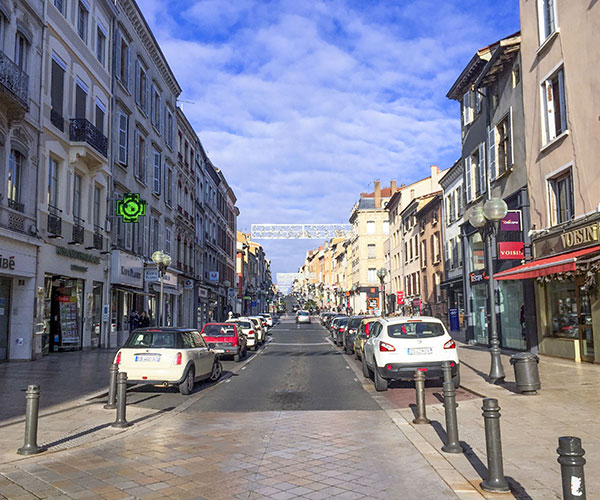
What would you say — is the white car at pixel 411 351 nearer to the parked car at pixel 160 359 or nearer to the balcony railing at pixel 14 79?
the parked car at pixel 160 359

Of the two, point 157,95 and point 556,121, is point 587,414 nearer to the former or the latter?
point 556,121

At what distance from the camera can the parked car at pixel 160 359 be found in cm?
1208

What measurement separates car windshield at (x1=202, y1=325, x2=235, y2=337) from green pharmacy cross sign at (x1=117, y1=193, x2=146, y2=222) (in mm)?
6177

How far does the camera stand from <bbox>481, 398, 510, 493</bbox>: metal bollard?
5.44 metres

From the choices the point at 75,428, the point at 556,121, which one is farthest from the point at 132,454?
the point at 556,121

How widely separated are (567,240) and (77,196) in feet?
58.6

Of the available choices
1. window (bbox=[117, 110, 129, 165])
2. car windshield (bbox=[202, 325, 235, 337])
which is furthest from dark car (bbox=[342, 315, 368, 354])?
window (bbox=[117, 110, 129, 165])

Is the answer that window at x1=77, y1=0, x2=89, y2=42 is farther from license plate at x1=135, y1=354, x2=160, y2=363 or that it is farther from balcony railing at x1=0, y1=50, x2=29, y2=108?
license plate at x1=135, y1=354, x2=160, y2=363

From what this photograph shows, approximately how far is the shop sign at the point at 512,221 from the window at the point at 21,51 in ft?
55.7

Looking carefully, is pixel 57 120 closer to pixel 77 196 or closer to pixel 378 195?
pixel 77 196

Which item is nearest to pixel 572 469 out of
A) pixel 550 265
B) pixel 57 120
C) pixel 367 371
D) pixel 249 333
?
pixel 367 371

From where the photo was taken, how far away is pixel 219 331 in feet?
71.6

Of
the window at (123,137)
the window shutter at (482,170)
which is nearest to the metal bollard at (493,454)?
the window shutter at (482,170)

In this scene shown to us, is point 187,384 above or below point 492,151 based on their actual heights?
below
